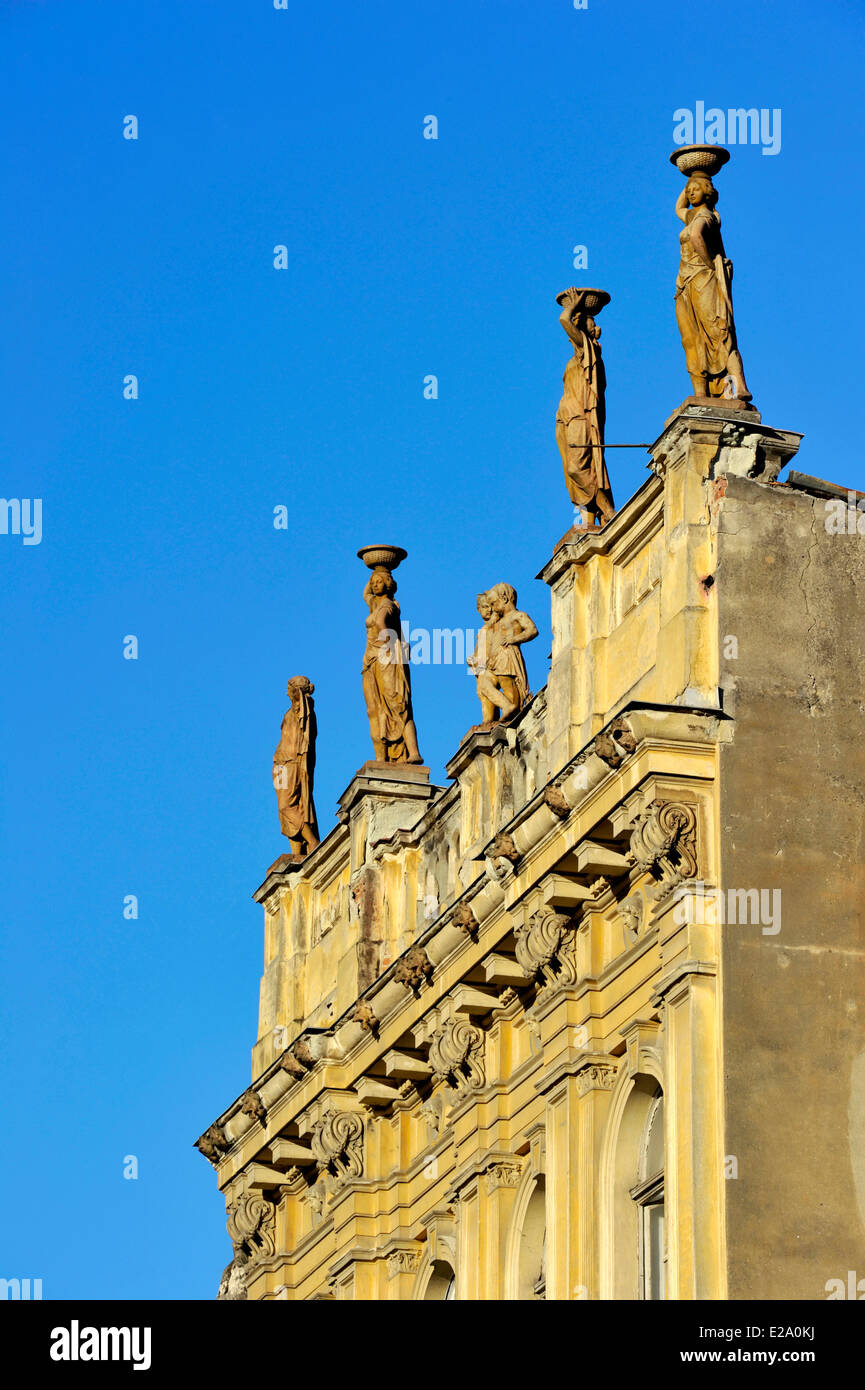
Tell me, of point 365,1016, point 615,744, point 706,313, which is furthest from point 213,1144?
point 706,313

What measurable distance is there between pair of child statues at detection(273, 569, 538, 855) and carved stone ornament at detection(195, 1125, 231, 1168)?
3088 mm

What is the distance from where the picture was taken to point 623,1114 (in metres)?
26.1

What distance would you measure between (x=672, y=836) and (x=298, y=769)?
1139 cm

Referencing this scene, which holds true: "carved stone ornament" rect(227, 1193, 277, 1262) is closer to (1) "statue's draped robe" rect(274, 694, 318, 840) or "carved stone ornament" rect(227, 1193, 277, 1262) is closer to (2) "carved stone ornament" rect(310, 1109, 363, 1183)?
(2) "carved stone ornament" rect(310, 1109, 363, 1183)

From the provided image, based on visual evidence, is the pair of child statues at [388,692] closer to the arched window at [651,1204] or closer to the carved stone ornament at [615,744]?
the carved stone ornament at [615,744]

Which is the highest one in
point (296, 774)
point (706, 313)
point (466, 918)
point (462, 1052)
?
point (706, 313)

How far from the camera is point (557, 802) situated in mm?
26094

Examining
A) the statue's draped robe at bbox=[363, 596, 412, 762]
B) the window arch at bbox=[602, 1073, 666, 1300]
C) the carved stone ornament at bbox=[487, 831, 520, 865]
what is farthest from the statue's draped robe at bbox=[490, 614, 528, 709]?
the window arch at bbox=[602, 1073, 666, 1300]

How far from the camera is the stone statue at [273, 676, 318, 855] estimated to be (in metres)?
35.4

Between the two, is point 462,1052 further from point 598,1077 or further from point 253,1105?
point 253,1105

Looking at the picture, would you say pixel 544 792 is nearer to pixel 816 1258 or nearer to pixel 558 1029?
pixel 558 1029

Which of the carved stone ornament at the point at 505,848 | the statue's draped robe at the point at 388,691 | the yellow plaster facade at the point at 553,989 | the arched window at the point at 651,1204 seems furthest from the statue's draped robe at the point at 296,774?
the arched window at the point at 651,1204

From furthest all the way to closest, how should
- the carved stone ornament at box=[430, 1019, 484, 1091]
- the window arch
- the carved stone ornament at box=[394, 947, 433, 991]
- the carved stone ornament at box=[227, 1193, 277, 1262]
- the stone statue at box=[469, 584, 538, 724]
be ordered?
the carved stone ornament at box=[227, 1193, 277, 1262]
the stone statue at box=[469, 584, 538, 724]
the carved stone ornament at box=[394, 947, 433, 991]
the carved stone ornament at box=[430, 1019, 484, 1091]
the window arch

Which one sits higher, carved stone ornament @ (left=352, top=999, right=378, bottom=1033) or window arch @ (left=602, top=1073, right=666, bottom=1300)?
carved stone ornament @ (left=352, top=999, right=378, bottom=1033)
